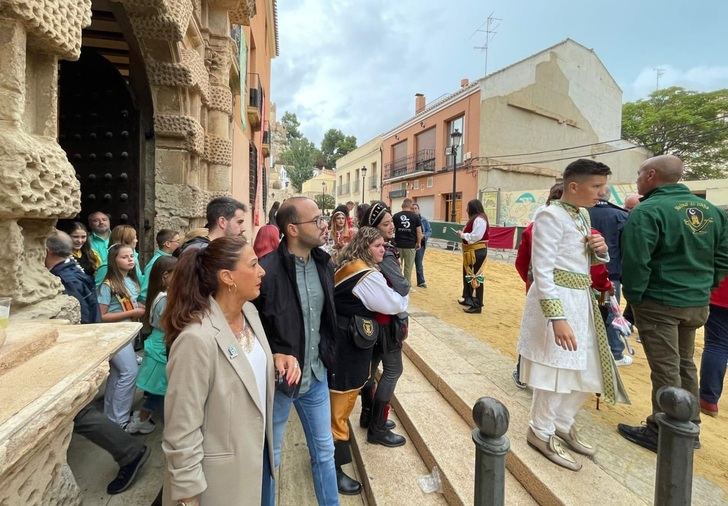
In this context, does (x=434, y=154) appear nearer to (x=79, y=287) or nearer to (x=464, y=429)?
(x=464, y=429)

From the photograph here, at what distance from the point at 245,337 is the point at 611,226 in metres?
3.55

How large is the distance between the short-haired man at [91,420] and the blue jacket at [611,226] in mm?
4160

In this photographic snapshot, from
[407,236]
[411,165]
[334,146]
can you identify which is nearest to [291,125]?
[334,146]

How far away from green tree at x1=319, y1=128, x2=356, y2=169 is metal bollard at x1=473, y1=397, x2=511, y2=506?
63.8m

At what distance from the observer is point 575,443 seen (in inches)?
105

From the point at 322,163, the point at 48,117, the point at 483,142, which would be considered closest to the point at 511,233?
the point at 483,142

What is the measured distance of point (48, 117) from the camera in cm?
168

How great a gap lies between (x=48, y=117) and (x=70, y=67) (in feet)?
11.7

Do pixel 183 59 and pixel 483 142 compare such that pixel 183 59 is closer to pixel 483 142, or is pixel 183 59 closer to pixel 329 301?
pixel 329 301

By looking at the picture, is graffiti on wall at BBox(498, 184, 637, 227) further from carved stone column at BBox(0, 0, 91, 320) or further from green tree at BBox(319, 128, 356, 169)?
green tree at BBox(319, 128, 356, 169)

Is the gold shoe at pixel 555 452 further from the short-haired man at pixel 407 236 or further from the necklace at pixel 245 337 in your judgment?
the short-haired man at pixel 407 236

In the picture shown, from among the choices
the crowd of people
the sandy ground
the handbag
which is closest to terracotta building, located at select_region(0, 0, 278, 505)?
the crowd of people

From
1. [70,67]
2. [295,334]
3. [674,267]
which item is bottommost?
[295,334]

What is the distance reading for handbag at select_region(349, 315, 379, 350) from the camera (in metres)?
2.61
